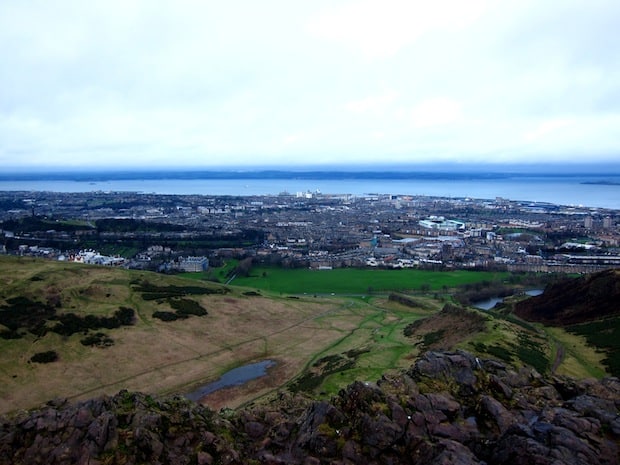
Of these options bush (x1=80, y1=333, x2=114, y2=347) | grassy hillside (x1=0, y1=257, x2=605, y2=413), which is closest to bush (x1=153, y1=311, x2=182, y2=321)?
grassy hillside (x1=0, y1=257, x2=605, y2=413)

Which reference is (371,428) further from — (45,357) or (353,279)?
(353,279)

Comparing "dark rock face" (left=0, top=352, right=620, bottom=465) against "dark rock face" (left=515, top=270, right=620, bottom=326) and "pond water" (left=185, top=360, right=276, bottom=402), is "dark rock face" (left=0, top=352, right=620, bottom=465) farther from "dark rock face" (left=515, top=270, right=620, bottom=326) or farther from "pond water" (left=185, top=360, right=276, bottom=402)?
"dark rock face" (left=515, top=270, right=620, bottom=326)

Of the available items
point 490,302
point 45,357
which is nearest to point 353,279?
point 490,302

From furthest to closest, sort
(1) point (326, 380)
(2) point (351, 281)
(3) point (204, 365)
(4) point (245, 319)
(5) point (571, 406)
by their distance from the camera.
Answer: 1. (2) point (351, 281)
2. (4) point (245, 319)
3. (3) point (204, 365)
4. (1) point (326, 380)
5. (5) point (571, 406)

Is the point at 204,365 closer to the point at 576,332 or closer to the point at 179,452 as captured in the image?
the point at 179,452

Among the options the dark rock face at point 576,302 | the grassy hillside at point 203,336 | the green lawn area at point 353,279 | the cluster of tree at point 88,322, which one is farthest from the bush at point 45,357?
the dark rock face at point 576,302

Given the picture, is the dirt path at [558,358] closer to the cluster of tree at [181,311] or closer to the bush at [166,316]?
the cluster of tree at [181,311]

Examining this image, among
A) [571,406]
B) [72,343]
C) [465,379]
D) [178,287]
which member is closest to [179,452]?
[465,379]
